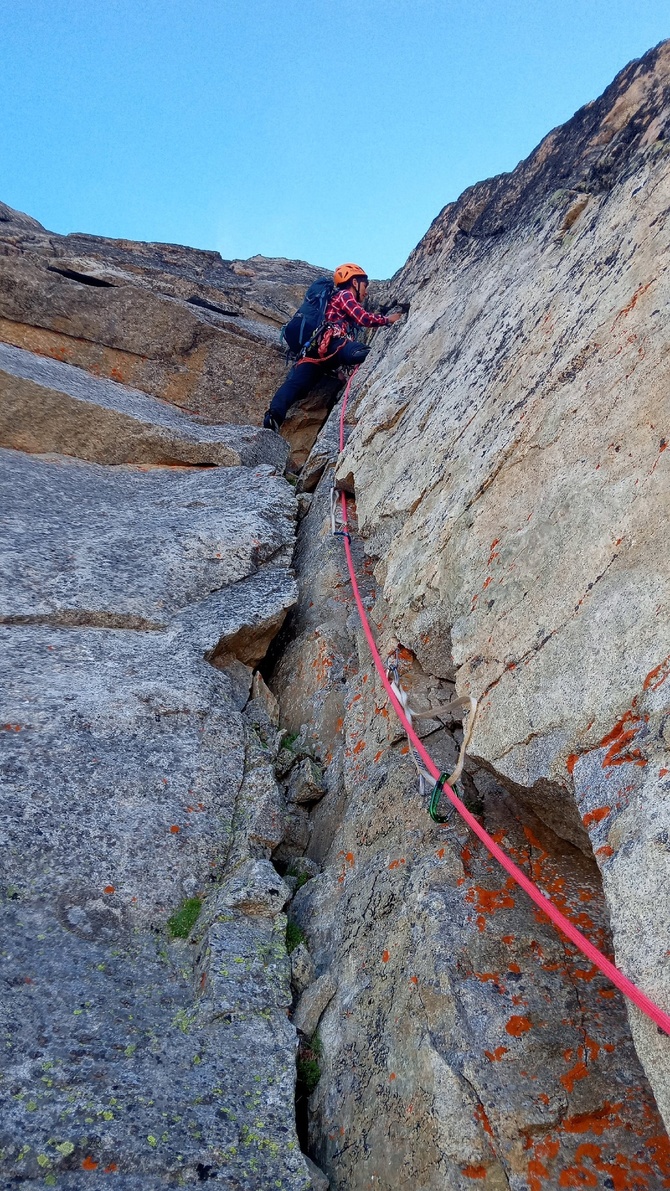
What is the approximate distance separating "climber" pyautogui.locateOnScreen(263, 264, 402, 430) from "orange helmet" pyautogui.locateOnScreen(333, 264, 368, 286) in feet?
1.27

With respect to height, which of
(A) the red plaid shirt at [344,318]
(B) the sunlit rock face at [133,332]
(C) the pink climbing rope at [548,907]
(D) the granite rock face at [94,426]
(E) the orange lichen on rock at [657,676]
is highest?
(B) the sunlit rock face at [133,332]

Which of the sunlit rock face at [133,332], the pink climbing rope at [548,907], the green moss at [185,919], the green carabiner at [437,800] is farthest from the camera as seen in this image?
the sunlit rock face at [133,332]

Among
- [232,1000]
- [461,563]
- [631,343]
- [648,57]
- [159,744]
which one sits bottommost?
[232,1000]

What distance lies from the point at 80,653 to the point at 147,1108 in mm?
3818

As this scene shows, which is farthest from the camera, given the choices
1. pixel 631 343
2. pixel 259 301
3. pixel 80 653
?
pixel 259 301

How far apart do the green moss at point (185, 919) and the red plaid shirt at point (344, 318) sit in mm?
9233

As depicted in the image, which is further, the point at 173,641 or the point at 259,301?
the point at 259,301

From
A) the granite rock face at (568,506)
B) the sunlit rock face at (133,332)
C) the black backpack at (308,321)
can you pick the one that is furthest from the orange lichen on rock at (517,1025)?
the sunlit rock face at (133,332)

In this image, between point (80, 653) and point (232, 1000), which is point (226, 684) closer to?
point (80, 653)

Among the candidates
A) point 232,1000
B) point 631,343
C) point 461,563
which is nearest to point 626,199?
point 631,343

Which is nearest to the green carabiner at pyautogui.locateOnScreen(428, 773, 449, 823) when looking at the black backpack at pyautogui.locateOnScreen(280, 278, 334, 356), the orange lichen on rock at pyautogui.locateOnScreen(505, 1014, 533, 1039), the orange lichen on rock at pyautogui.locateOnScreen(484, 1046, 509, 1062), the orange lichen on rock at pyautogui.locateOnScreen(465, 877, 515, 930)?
the orange lichen on rock at pyautogui.locateOnScreen(465, 877, 515, 930)

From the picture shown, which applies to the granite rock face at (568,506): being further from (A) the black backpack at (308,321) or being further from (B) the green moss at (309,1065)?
(A) the black backpack at (308,321)

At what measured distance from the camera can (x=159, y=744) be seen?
19.4 feet

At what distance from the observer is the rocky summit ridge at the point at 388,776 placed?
3.41 m
